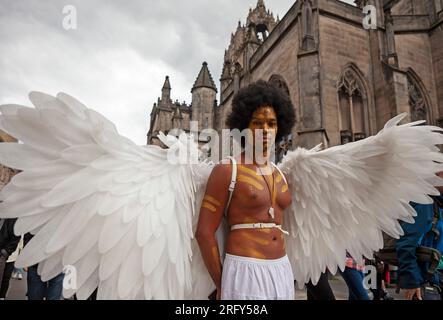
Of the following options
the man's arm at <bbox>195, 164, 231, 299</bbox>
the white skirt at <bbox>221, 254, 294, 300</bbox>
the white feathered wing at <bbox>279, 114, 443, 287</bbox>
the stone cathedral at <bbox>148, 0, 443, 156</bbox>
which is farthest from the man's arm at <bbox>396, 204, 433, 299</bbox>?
the stone cathedral at <bbox>148, 0, 443, 156</bbox>

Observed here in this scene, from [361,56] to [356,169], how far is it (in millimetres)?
14717

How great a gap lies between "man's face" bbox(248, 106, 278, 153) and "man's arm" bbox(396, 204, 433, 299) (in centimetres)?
147

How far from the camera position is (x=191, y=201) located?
1.60m

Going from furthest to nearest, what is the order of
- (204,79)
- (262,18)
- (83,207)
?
(262,18) → (204,79) → (83,207)

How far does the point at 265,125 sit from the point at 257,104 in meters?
0.18

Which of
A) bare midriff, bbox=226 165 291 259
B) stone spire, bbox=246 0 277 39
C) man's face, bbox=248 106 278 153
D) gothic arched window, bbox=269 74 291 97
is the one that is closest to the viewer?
bare midriff, bbox=226 165 291 259

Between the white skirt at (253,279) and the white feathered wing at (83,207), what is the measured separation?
37 centimetres

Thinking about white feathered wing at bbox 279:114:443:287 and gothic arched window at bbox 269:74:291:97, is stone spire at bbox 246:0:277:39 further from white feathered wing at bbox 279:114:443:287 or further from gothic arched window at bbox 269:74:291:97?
white feathered wing at bbox 279:114:443:287

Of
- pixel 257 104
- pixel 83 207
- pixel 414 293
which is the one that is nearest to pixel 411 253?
pixel 414 293

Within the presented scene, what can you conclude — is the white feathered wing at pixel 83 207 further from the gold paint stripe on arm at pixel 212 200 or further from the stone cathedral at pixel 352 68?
the stone cathedral at pixel 352 68

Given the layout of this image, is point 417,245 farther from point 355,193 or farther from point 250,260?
point 250,260

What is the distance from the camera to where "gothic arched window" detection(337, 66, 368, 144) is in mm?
13656

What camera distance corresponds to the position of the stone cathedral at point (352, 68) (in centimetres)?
1272

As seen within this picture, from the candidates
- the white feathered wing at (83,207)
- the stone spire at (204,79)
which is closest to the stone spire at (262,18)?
the stone spire at (204,79)
